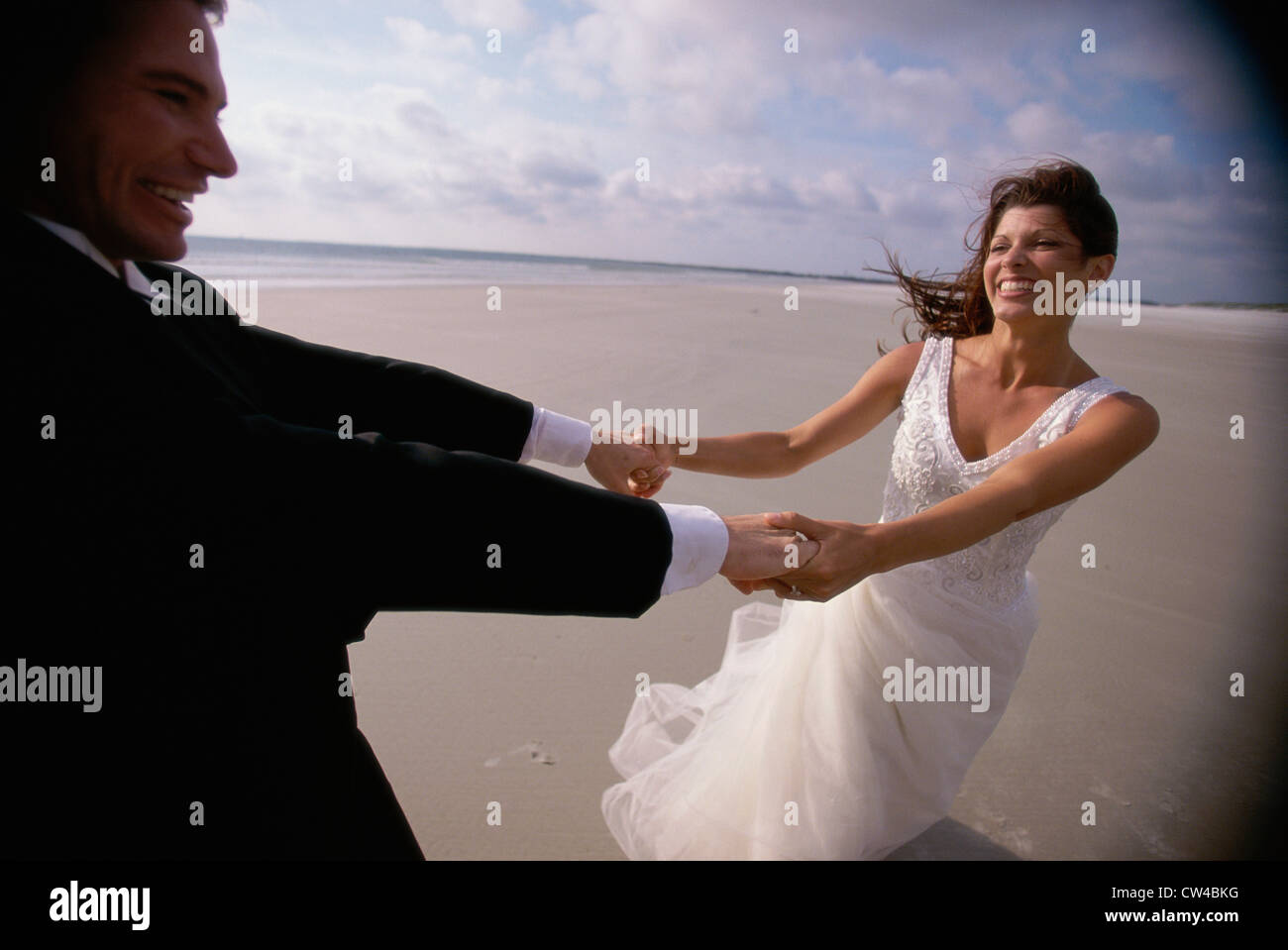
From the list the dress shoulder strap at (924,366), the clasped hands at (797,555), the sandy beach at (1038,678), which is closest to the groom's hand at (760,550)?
the clasped hands at (797,555)

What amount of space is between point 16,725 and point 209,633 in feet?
1.02

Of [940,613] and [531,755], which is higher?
[940,613]

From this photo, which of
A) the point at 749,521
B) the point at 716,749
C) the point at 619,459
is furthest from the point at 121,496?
the point at 716,749

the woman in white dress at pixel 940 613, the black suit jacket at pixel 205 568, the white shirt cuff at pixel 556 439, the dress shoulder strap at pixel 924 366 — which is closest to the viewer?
the black suit jacket at pixel 205 568

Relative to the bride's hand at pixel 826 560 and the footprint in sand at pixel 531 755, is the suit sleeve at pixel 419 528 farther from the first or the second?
the footprint in sand at pixel 531 755

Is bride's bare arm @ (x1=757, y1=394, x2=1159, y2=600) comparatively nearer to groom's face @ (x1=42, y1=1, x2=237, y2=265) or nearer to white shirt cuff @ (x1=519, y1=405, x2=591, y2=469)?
white shirt cuff @ (x1=519, y1=405, x2=591, y2=469)

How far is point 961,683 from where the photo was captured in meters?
2.25

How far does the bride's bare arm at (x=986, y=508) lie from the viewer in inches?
72.9

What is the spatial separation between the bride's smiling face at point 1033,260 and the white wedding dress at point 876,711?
28 centimetres

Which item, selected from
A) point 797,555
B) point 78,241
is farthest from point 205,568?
point 797,555

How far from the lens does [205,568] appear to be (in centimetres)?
112

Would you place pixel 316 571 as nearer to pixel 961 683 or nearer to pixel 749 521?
pixel 749 521

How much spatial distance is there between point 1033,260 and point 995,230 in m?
0.25

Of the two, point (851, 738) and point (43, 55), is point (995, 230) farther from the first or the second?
point (43, 55)
